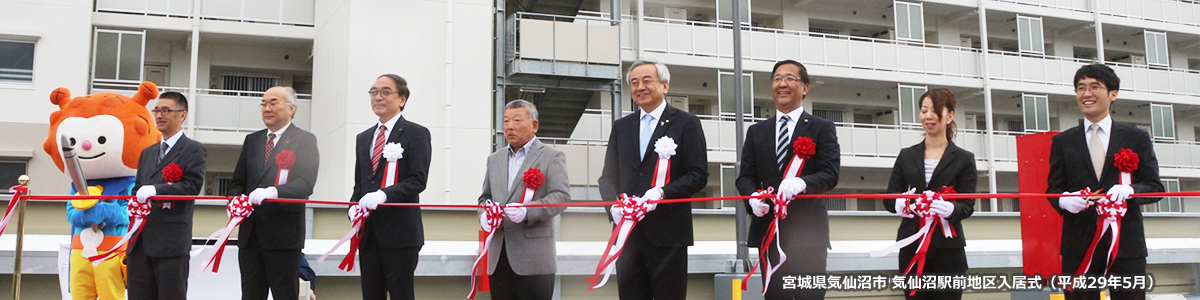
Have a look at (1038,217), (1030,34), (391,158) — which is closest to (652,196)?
(391,158)

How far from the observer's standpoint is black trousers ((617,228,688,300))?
13.6 ft

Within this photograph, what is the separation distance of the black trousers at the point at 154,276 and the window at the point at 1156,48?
2702 centimetres

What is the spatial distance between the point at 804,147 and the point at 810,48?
55.7 feet

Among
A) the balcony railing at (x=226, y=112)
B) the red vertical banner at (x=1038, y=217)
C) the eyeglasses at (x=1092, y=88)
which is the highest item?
the balcony railing at (x=226, y=112)

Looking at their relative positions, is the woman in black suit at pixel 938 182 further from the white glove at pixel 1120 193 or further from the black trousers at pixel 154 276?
the black trousers at pixel 154 276

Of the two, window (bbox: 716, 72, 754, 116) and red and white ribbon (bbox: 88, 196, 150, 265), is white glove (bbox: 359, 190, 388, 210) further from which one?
window (bbox: 716, 72, 754, 116)

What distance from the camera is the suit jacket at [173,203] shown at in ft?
16.0

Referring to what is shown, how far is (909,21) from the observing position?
21.6m

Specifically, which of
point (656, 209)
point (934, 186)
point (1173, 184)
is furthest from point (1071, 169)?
point (1173, 184)

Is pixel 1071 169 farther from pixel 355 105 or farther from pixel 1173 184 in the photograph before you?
pixel 1173 184

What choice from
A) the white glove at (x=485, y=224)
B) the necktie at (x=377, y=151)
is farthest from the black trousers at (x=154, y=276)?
the white glove at (x=485, y=224)

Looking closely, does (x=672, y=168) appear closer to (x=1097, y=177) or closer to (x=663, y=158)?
(x=663, y=158)

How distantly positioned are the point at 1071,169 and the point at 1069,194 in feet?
0.79

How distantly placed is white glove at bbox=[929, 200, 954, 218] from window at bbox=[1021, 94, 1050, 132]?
2030 centimetres
